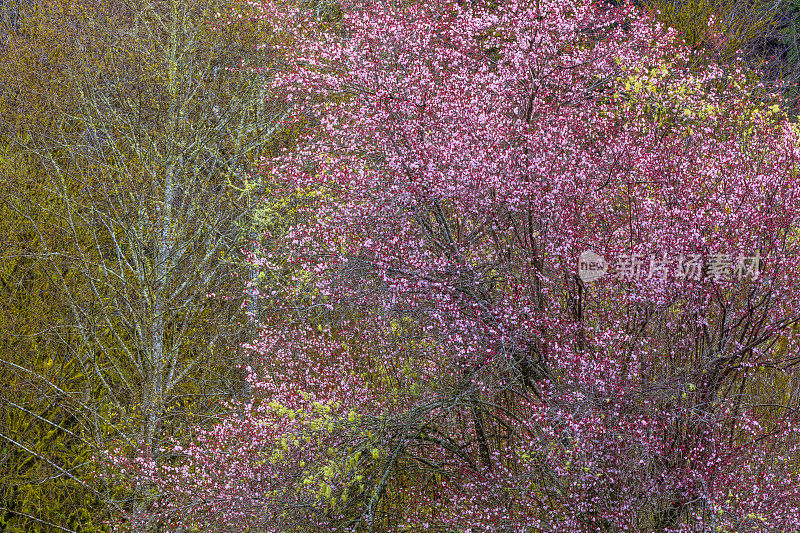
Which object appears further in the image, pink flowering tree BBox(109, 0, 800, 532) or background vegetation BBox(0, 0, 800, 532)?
background vegetation BBox(0, 0, 800, 532)

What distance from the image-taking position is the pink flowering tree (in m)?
6.69

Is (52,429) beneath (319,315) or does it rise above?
beneath

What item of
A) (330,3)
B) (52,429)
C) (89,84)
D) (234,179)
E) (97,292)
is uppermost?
(330,3)

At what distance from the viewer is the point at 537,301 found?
740 centimetres

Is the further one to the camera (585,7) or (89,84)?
(89,84)

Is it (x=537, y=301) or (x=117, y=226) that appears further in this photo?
(x=117, y=226)

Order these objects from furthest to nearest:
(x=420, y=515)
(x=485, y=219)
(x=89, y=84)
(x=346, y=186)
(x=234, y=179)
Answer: (x=234, y=179)
(x=89, y=84)
(x=420, y=515)
(x=346, y=186)
(x=485, y=219)

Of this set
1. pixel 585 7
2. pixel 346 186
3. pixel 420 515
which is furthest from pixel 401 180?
pixel 420 515

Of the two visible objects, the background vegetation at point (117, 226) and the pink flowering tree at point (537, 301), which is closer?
the pink flowering tree at point (537, 301)

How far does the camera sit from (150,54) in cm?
1333

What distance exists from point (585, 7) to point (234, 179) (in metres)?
8.50

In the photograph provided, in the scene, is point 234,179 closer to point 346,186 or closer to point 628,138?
point 346,186

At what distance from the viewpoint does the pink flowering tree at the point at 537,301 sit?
22.0 feet

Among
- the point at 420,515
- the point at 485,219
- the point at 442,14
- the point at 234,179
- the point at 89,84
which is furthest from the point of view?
the point at 234,179
